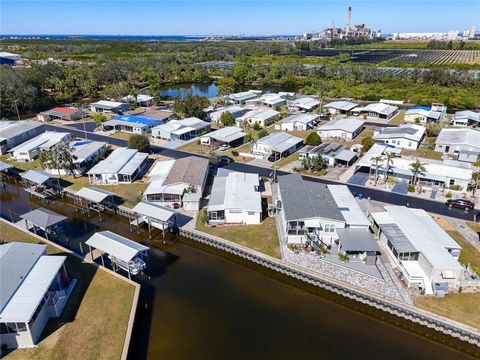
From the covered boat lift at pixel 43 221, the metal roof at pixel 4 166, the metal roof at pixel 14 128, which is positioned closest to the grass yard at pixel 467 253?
the covered boat lift at pixel 43 221

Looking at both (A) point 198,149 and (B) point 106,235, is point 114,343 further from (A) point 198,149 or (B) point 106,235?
(A) point 198,149

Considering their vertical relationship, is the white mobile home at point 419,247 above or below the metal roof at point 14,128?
below

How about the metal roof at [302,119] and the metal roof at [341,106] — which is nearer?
the metal roof at [302,119]

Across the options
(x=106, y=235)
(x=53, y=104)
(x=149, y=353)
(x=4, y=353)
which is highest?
(x=53, y=104)

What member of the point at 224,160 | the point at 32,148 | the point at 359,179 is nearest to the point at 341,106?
the point at 359,179

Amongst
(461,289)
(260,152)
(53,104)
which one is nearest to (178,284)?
(461,289)

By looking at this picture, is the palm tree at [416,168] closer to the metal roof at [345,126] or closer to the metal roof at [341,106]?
the metal roof at [345,126]

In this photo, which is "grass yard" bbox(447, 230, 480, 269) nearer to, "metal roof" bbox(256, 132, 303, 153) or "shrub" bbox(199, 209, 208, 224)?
"shrub" bbox(199, 209, 208, 224)
